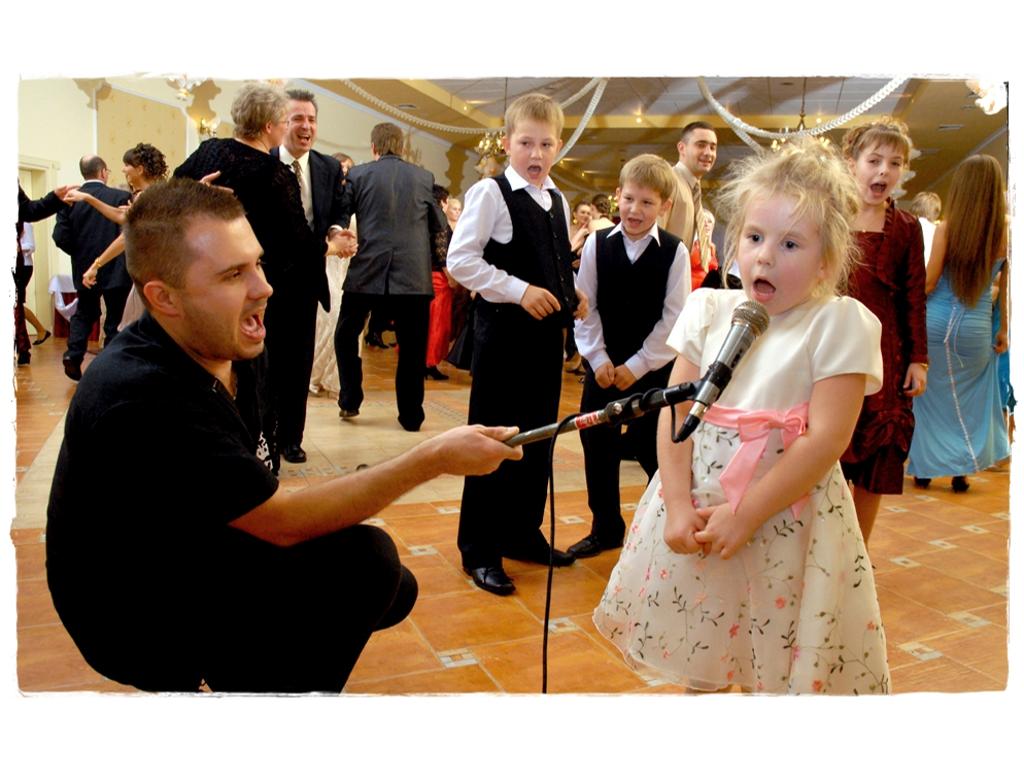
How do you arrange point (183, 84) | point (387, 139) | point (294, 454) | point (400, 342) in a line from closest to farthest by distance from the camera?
point (183, 84), point (294, 454), point (387, 139), point (400, 342)

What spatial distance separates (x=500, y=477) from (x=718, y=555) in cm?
93

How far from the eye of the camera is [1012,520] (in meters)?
1.33

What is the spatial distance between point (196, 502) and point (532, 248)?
1.16m

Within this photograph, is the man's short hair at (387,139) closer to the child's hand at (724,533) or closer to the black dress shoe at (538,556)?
the black dress shoe at (538,556)

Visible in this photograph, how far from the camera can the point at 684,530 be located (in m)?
1.26

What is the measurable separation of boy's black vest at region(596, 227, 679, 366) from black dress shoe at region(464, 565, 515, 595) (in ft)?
2.23

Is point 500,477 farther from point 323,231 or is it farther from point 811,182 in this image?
point 323,231

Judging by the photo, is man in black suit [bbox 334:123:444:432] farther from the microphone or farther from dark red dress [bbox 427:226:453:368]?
the microphone

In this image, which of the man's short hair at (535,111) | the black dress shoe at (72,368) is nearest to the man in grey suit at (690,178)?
the man's short hair at (535,111)

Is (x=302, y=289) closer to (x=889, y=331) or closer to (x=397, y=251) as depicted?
(x=397, y=251)

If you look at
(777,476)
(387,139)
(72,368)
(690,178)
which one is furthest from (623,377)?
(72,368)

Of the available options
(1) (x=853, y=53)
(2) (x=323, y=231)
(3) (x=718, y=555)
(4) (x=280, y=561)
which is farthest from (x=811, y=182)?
(2) (x=323, y=231)

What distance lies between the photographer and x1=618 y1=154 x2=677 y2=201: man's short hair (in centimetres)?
222

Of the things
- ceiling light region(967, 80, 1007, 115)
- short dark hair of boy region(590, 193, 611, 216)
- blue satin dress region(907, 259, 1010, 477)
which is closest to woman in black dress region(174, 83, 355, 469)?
ceiling light region(967, 80, 1007, 115)
